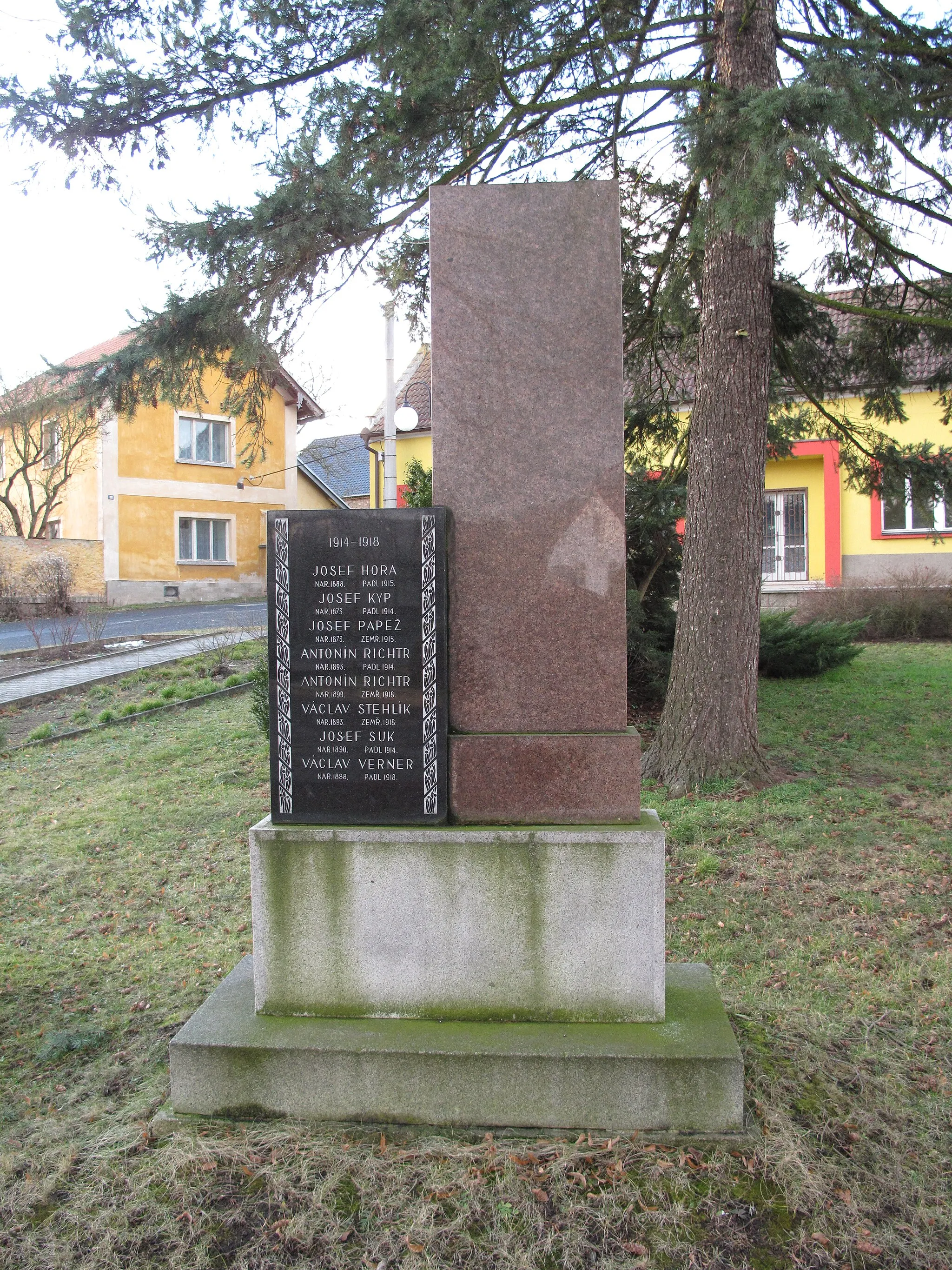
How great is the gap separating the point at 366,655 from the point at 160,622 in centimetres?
1770

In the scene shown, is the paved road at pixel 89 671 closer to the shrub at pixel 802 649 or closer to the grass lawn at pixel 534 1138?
the grass lawn at pixel 534 1138

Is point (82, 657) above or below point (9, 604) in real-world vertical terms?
below

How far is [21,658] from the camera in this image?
1336 centimetres

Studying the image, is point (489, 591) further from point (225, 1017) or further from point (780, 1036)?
point (780, 1036)

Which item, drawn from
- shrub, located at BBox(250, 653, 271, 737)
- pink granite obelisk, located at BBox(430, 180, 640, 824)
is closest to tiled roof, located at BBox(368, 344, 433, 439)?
shrub, located at BBox(250, 653, 271, 737)

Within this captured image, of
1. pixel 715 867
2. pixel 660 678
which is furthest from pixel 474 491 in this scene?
pixel 660 678

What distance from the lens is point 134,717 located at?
9516 mm

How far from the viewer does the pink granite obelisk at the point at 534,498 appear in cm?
288

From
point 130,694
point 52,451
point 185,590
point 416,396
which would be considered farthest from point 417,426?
point 52,451

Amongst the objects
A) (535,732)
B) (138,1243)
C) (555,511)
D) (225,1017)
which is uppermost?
(555,511)

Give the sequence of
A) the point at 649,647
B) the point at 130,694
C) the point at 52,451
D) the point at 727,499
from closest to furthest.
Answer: the point at 727,499
the point at 649,647
the point at 130,694
the point at 52,451

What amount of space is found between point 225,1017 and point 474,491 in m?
1.84

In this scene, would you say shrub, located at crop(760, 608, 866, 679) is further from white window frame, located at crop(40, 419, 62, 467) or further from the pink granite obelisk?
white window frame, located at crop(40, 419, 62, 467)

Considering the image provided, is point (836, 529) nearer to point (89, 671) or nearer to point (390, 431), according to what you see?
point (390, 431)
